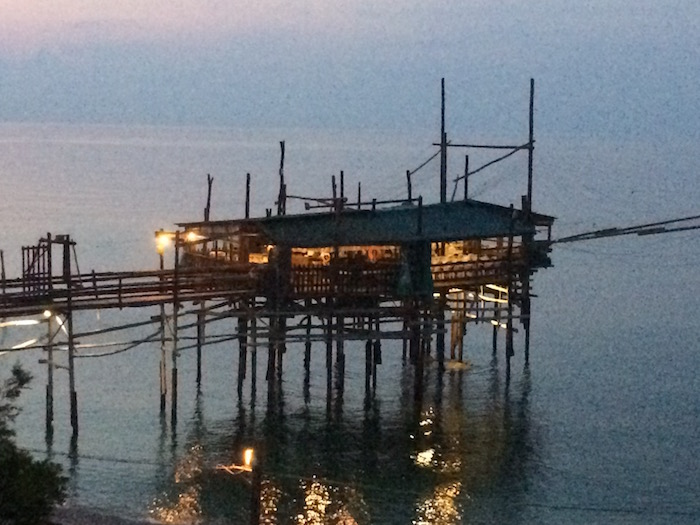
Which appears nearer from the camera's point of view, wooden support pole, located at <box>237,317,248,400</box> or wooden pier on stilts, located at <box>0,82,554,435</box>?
wooden pier on stilts, located at <box>0,82,554,435</box>

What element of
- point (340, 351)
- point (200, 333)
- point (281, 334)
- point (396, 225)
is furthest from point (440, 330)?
point (200, 333)

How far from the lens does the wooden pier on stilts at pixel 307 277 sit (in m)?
28.7

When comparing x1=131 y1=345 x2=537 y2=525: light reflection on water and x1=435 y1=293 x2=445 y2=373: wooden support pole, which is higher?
x1=435 y1=293 x2=445 y2=373: wooden support pole

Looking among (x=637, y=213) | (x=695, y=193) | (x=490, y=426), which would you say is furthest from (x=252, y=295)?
(x=695, y=193)

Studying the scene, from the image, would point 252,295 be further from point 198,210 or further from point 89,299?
point 198,210

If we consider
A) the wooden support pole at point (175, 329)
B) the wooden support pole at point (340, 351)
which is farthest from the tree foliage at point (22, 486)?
the wooden support pole at point (340, 351)

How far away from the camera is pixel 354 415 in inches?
1298

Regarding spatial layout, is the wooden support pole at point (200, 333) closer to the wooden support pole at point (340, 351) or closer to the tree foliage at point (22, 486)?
the wooden support pole at point (340, 351)

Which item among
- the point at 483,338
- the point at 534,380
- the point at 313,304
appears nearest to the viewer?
the point at 313,304

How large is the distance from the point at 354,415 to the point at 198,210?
2567 inches

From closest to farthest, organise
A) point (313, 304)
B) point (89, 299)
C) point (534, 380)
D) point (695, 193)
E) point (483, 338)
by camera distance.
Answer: point (89, 299), point (313, 304), point (534, 380), point (483, 338), point (695, 193)

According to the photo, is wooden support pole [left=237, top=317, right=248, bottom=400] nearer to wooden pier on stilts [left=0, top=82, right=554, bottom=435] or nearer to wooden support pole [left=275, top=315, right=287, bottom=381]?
wooden pier on stilts [left=0, top=82, right=554, bottom=435]

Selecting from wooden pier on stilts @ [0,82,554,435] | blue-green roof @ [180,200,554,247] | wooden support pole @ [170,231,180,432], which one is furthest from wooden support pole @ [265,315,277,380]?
wooden support pole @ [170,231,180,432]

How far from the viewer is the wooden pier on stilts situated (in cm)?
2869
